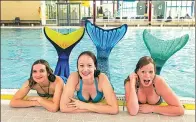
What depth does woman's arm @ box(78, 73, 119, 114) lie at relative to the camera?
9.22 feet

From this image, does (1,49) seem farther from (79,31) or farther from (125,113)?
(125,113)

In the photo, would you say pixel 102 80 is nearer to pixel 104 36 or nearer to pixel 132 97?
pixel 132 97

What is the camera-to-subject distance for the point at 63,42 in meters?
4.08

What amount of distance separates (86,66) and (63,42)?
145 centimetres

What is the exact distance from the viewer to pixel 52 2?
23.8 m

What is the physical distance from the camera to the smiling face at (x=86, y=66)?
2.73m

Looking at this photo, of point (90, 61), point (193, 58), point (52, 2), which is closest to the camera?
point (90, 61)

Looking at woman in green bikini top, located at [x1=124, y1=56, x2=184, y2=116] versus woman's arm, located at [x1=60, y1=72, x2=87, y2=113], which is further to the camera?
woman's arm, located at [x1=60, y1=72, x2=87, y2=113]

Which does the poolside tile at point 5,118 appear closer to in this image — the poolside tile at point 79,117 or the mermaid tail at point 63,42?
the poolside tile at point 79,117

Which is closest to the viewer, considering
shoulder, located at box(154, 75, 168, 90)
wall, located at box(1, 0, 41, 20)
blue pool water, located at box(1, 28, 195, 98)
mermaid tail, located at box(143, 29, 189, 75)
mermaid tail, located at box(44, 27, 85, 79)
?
shoulder, located at box(154, 75, 168, 90)

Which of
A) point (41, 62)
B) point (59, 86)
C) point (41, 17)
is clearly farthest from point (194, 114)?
point (41, 17)

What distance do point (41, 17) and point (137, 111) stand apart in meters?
20.5

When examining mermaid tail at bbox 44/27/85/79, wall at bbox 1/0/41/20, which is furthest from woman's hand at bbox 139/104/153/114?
wall at bbox 1/0/41/20

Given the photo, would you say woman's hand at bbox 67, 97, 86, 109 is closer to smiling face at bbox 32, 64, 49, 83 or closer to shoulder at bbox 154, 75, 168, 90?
smiling face at bbox 32, 64, 49, 83
